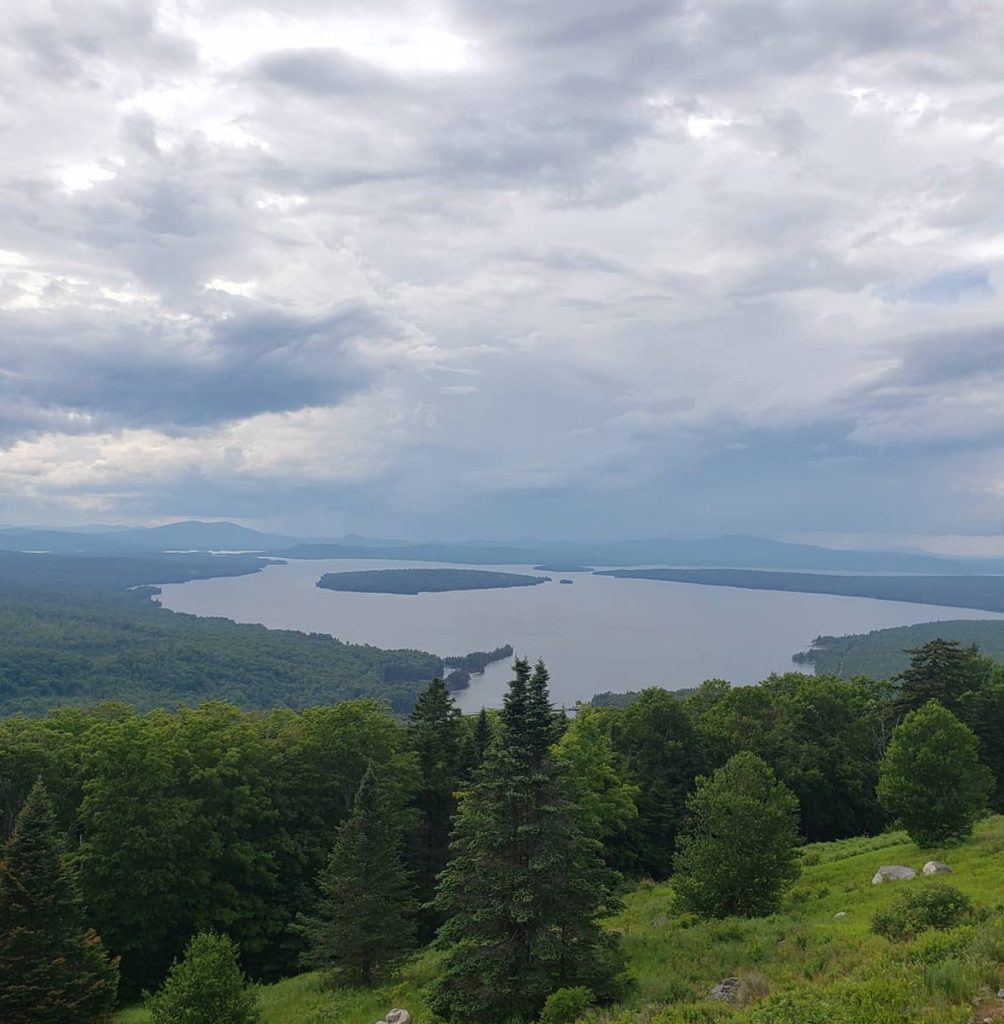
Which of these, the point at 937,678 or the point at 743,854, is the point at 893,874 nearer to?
the point at 743,854

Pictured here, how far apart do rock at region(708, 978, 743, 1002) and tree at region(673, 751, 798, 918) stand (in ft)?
22.7

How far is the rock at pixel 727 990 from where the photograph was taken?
15758 millimetres

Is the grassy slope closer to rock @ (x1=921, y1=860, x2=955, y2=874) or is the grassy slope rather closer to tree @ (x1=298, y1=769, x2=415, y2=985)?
rock @ (x1=921, y1=860, x2=955, y2=874)

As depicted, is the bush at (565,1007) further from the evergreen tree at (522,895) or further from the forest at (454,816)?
the evergreen tree at (522,895)

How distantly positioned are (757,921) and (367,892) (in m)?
12.8

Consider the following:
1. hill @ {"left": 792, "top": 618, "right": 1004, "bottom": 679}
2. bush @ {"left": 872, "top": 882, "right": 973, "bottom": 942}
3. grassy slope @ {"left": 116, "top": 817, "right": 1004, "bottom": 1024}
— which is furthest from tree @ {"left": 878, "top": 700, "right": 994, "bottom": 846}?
hill @ {"left": 792, "top": 618, "right": 1004, "bottom": 679}

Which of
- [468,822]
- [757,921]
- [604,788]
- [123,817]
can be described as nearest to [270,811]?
[123,817]

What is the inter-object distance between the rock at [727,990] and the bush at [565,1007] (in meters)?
2.91

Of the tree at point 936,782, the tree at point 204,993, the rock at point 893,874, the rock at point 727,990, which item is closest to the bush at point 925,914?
the rock at point 727,990

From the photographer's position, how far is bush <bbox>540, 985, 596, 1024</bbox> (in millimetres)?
16219

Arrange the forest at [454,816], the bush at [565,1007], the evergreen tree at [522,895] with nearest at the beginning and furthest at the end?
1. the bush at [565,1007]
2. the evergreen tree at [522,895]
3. the forest at [454,816]

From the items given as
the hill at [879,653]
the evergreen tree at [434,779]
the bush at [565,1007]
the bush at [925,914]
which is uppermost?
the bush at [925,914]

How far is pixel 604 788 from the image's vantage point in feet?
122

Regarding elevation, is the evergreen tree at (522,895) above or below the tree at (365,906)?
above
